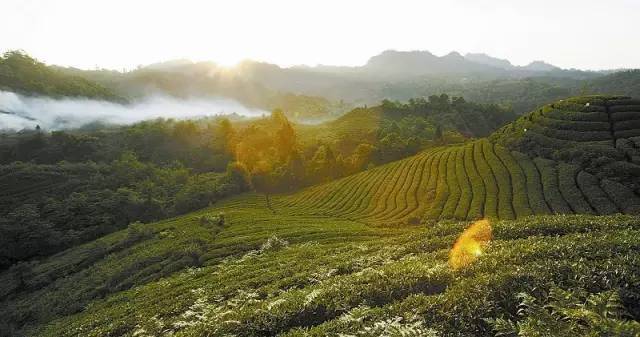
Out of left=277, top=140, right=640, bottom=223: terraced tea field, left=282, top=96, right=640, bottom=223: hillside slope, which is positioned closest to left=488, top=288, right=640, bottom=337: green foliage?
left=282, top=96, right=640, bottom=223: hillside slope

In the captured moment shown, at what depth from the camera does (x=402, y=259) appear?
82.2ft

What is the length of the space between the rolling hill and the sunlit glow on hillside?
1.62 feet

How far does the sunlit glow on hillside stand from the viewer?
20.0m

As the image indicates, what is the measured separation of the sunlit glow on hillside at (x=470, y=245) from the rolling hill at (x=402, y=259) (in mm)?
494

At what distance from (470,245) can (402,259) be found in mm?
3974

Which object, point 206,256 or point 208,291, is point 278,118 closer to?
→ point 206,256

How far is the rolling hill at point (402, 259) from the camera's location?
48.8 feet

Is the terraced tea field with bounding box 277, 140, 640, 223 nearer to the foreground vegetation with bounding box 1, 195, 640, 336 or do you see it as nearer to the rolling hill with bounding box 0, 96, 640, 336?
the rolling hill with bounding box 0, 96, 640, 336

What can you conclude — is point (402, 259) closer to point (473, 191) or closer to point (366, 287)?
point (366, 287)

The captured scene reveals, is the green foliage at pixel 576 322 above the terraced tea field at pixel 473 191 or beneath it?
above

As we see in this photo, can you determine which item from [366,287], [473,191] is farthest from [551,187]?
[366,287]

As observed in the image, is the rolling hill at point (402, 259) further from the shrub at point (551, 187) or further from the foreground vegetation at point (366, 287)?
the shrub at point (551, 187)

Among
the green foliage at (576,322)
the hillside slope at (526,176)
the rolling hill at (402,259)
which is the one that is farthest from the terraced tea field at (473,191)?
the green foliage at (576,322)

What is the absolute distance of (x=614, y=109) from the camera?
2931 inches
